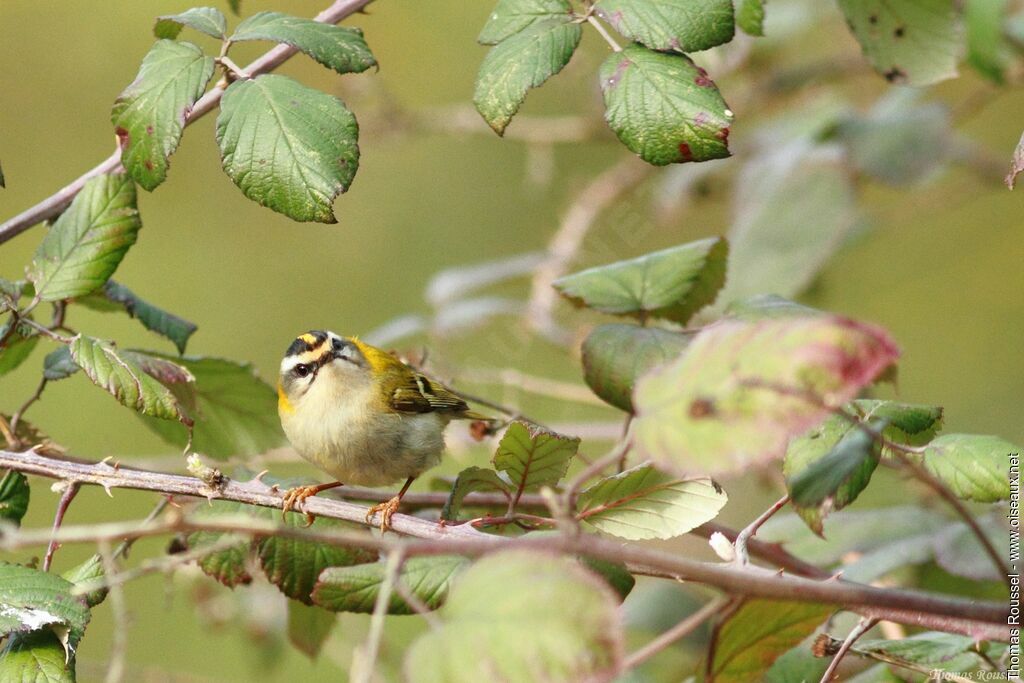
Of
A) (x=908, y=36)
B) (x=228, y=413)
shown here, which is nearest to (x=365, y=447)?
(x=228, y=413)

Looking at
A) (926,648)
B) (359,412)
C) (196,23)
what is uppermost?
(196,23)

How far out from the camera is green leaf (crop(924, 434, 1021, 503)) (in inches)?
43.3

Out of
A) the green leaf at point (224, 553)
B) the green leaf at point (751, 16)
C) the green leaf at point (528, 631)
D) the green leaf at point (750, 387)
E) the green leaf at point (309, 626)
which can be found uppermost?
the green leaf at point (751, 16)

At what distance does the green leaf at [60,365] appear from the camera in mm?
1392

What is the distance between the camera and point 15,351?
148cm

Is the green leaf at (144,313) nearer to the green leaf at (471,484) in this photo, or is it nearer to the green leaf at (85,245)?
the green leaf at (85,245)

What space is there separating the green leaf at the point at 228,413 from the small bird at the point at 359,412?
1.02ft

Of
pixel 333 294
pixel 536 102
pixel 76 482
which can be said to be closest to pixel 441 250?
pixel 333 294

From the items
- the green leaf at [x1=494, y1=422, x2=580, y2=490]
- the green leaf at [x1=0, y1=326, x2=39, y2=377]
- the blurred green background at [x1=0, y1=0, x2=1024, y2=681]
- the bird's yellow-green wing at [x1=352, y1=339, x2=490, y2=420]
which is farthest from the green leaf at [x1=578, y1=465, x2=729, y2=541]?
the blurred green background at [x1=0, y1=0, x2=1024, y2=681]

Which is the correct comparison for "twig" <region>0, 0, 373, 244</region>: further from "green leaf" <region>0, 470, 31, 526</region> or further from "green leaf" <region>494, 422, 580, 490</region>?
"green leaf" <region>494, 422, 580, 490</region>

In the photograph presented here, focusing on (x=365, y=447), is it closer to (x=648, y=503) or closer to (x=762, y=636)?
(x=648, y=503)

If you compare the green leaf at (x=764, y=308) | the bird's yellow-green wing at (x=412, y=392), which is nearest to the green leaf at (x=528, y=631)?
the green leaf at (x=764, y=308)

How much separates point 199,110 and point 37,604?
0.64 meters

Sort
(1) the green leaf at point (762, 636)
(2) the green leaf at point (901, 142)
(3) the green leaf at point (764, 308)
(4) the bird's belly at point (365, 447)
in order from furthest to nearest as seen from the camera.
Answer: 1. (2) the green leaf at point (901, 142)
2. (4) the bird's belly at point (365, 447)
3. (3) the green leaf at point (764, 308)
4. (1) the green leaf at point (762, 636)
